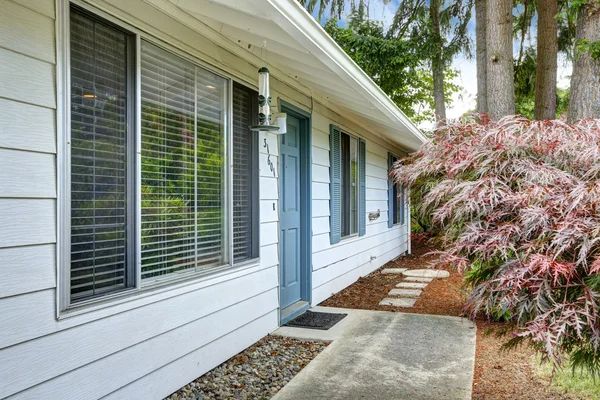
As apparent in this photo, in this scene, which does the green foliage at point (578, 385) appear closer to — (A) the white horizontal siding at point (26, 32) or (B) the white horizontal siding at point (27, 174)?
(B) the white horizontal siding at point (27, 174)

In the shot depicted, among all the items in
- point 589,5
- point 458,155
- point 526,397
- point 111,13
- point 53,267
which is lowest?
point 526,397

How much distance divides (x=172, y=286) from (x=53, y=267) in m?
0.86

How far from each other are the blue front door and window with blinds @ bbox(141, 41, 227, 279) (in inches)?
46.2

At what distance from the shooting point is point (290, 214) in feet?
15.3

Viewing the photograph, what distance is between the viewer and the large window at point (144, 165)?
7.25ft

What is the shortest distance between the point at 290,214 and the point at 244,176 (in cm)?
102

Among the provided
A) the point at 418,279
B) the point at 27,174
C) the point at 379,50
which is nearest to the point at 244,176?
the point at 27,174

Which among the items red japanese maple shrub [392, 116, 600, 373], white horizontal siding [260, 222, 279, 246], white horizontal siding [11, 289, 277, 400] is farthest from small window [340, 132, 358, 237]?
red japanese maple shrub [392, 116, 600, 373]

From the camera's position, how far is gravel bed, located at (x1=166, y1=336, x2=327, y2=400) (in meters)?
2.91

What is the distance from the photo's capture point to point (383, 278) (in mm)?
7363

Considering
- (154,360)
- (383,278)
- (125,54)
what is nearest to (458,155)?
(125,54)

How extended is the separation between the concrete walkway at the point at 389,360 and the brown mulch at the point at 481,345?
102 mm

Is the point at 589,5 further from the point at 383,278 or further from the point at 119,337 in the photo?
the point at 119,337

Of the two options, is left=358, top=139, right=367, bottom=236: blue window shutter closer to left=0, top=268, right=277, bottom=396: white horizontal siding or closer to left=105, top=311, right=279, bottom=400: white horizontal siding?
left=105, top=311, right=279, bottom=400: white horizontal siding
